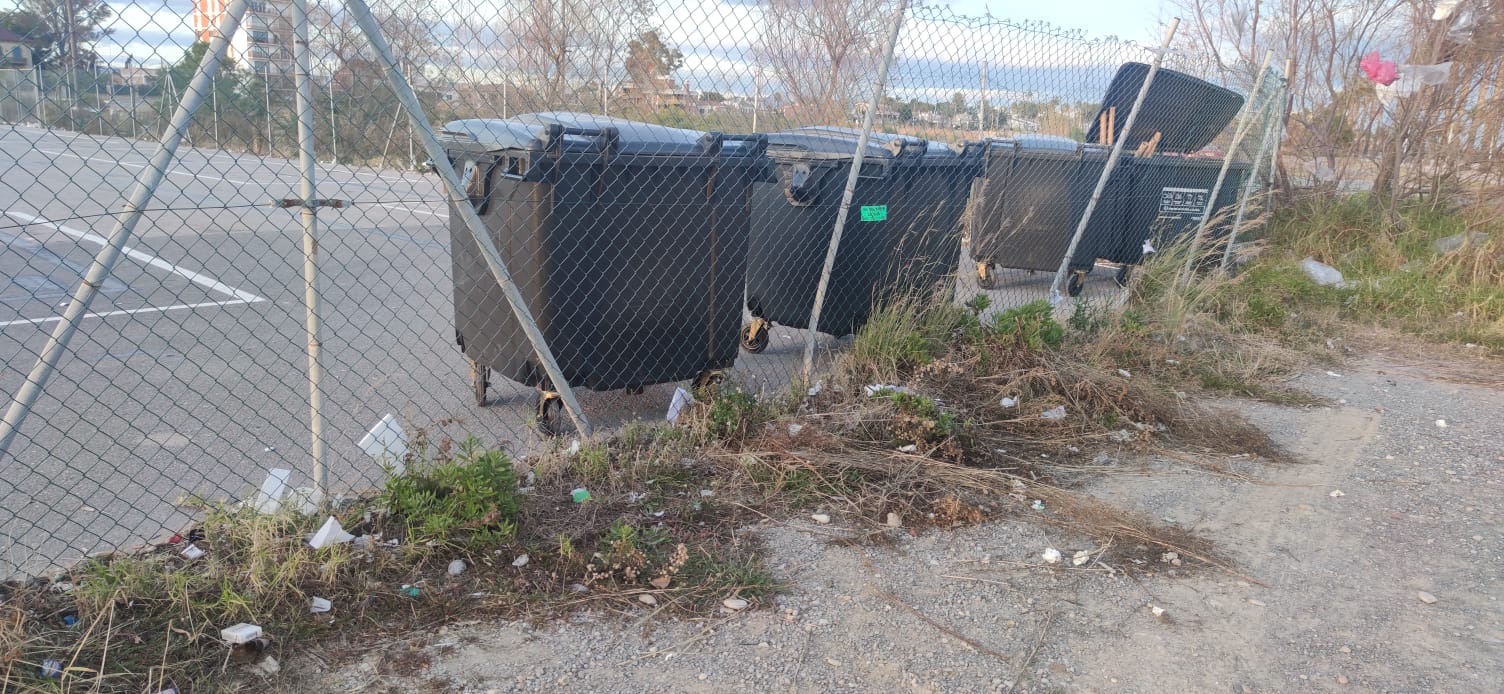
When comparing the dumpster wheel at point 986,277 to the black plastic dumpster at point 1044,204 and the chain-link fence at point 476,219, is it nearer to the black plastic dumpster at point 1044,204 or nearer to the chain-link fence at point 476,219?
the black plastic dumpster at point 1044,204

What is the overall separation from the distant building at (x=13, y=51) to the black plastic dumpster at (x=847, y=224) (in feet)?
12.2

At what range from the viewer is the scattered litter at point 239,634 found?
8.65 feet

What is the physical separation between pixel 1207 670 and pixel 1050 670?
444 mm

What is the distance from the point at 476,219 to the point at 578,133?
2.97 feet

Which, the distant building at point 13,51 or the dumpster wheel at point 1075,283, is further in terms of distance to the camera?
the dumpster wheel at point 1075,283

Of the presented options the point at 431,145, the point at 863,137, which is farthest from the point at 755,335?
the point at 431,145

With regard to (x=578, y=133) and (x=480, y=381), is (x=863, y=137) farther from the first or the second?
(x=480, y=381)

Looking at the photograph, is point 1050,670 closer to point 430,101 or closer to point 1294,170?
point 430,101

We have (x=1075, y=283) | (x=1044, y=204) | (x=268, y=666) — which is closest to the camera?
(x=268, y=666)

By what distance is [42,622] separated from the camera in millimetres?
2637

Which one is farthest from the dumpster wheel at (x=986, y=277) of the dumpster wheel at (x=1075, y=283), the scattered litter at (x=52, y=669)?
the scattered litter at (x=52, y=669)

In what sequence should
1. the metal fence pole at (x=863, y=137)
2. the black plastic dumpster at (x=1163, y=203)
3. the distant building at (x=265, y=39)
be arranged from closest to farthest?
the distant building at (x=265, y=39), the metal fence pole at (x=863, y=137), the black plastic dumpster at (x=1163, y=203)

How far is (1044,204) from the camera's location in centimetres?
866

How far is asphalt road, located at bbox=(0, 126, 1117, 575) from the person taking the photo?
3693mm
